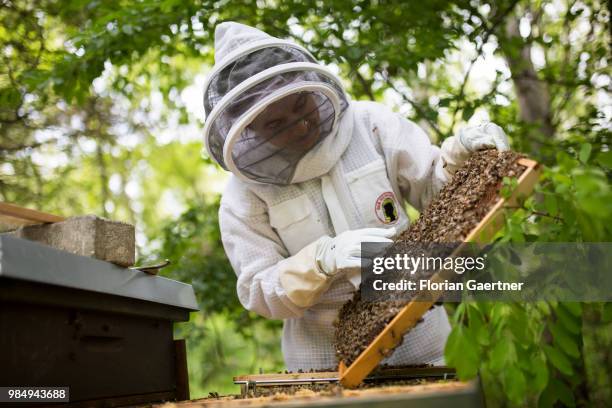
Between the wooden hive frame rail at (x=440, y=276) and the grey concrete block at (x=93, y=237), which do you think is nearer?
the wooden hive frame rail at (x=440, y=276)

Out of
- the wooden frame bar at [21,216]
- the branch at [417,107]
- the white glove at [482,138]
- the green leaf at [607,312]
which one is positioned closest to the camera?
the green leaf at [607,312]

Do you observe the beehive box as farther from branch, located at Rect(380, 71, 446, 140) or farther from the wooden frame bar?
branch, located at Rect(380, 71, 446, 140)

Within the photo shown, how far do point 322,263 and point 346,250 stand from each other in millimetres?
167

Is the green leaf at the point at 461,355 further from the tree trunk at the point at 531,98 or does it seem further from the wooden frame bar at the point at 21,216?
the tree trunk at the point at 531,98

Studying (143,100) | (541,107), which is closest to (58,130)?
(143,100)

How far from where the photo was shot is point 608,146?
348 cm

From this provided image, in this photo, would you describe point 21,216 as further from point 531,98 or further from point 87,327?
point 531,98

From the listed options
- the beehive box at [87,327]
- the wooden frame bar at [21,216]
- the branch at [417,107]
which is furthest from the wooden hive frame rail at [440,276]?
the branch at [417,107]

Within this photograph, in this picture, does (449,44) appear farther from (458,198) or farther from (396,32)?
(458,198)

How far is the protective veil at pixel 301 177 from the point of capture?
257 cm

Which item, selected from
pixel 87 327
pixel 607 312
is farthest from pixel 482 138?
pixel 87 327

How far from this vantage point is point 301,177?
2.84 m

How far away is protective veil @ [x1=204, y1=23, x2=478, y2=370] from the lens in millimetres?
2568

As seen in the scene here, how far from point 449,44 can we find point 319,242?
6.35 ft
